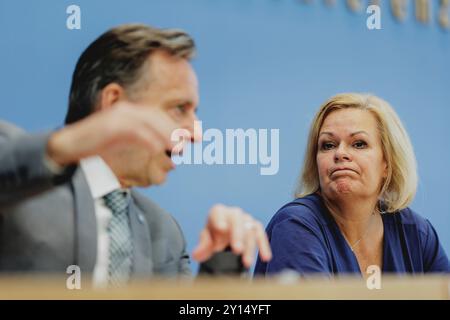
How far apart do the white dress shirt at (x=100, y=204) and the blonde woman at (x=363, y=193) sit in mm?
490

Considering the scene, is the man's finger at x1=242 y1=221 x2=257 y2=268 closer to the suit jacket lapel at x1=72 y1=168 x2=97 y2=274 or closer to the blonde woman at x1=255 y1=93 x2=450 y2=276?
the blonde woman at x1=255 y1=93 x2=450 y2=276

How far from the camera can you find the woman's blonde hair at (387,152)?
6.93ft

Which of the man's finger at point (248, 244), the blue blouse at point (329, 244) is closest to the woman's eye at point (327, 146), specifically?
the blue blouse at point (329, 244)

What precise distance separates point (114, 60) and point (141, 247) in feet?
1.74

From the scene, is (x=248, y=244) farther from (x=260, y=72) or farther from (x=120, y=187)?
(x=260, y=72)

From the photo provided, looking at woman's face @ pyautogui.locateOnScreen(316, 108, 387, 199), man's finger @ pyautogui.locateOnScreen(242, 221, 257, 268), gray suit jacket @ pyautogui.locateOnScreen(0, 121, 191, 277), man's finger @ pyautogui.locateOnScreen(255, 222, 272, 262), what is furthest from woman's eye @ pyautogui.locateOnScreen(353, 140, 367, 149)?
gray suit jacket @ pyautogui.locateOnScreen(0, 121, 191, 277)

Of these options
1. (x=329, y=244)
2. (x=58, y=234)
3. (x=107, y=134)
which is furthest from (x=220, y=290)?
(x=329, y=244)

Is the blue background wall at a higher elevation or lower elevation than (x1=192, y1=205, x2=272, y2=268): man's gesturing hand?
higher

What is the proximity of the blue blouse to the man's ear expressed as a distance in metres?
0.58

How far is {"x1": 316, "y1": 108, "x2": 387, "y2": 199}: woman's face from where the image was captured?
2.10m

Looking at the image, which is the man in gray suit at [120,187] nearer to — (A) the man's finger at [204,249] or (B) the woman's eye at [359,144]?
(A) the man's finger at [204,249]

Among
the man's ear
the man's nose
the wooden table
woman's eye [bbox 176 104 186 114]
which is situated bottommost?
the wooden table

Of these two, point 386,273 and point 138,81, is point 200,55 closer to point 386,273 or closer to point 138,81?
point 138,81

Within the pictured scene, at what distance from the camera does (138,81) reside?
195 cm
